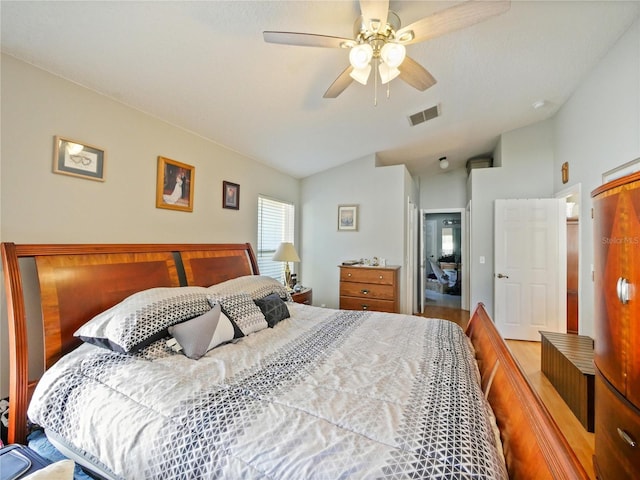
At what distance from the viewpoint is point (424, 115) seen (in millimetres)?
3232

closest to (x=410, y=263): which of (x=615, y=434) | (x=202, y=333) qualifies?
(x=615, y=434)

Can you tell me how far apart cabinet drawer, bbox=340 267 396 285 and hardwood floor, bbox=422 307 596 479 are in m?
1.49

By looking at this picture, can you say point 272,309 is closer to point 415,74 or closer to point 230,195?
point 230,195

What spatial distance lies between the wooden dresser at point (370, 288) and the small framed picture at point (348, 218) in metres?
0.76

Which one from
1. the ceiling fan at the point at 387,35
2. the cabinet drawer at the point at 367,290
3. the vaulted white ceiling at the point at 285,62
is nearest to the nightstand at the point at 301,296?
the cabinet drawer at the point at 367,290

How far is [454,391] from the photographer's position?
1.14 metres

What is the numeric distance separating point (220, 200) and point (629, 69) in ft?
12.6

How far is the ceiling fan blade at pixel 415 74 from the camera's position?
1738 millimetres

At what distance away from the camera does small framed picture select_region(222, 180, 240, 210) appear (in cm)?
315

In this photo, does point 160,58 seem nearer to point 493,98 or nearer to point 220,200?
point 220,200

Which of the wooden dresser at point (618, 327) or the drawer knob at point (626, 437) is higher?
the wooden dresser at point (618, 327)

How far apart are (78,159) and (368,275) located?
10.6ft

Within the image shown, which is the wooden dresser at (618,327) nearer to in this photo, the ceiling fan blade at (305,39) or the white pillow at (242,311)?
the ceiling fan blade at (305,39)

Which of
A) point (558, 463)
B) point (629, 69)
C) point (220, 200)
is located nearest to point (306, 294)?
point (220, 200)
